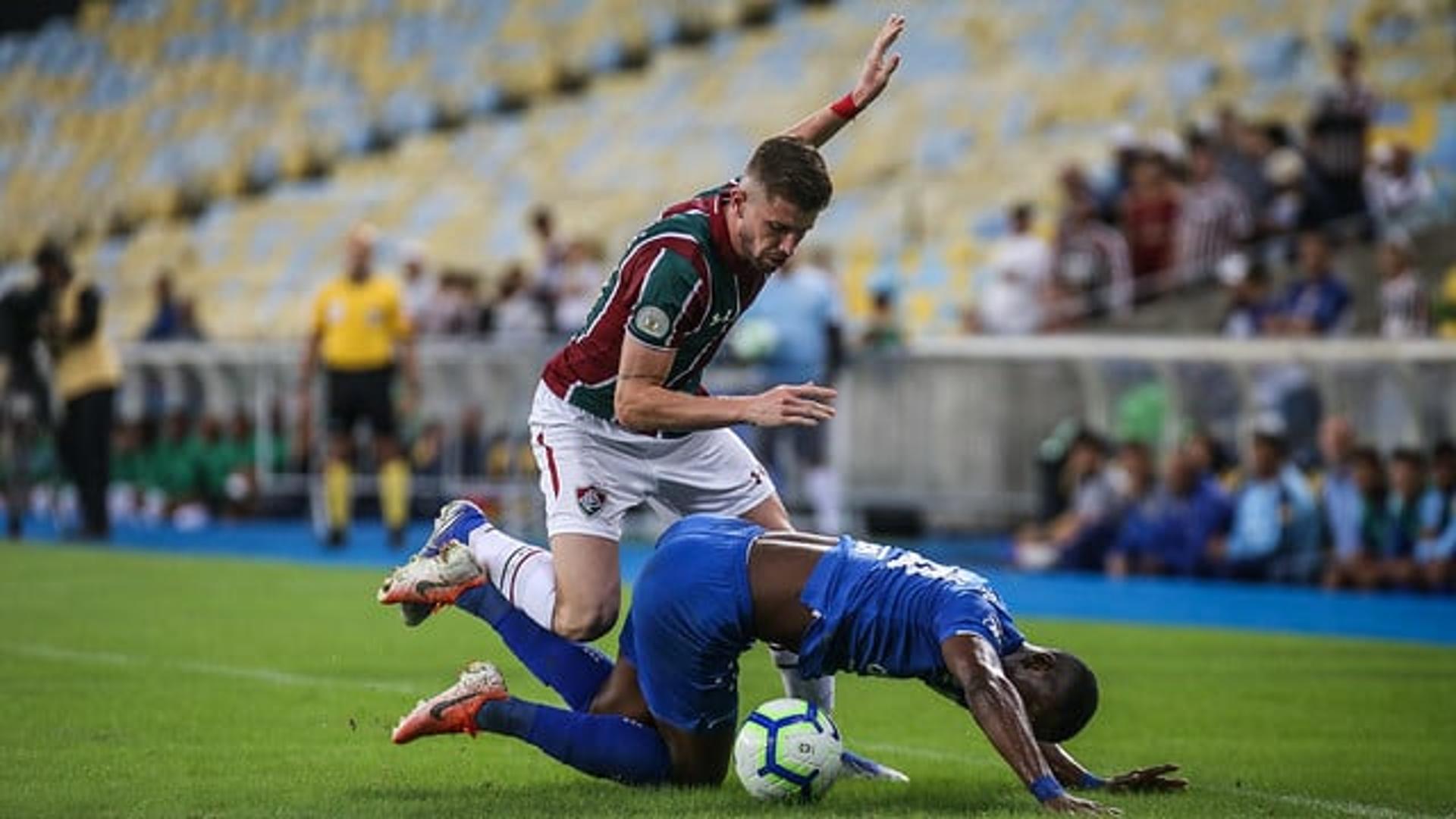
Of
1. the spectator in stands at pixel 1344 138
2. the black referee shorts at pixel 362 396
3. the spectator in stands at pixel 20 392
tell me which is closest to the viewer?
the spectator in stands at pixel 1344 138

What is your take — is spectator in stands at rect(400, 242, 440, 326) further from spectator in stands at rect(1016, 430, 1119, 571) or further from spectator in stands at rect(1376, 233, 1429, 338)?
spectator in stands at rect(1376, 233, 1429, 338)

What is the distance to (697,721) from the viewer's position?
305 inches

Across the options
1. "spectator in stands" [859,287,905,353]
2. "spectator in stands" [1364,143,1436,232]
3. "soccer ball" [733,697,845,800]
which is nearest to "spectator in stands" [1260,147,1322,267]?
"spectator in stands" [1364,143,1436,232]

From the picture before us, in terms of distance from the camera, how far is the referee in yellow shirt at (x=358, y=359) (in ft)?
65.4

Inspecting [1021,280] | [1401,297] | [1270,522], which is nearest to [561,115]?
[1021,280]

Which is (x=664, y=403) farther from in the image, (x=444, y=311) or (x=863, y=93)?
(x=444, y=311)

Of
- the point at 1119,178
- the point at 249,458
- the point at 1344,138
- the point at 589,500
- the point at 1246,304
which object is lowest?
the point at 249,458

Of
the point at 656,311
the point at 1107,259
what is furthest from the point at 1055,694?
the point at 1107,259

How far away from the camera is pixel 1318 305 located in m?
18.4

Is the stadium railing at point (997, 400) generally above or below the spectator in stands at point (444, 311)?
below

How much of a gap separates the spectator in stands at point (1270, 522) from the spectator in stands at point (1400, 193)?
2.58m

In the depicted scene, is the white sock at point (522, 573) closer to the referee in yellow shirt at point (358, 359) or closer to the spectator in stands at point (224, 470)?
the referee in yellow shirt at point (358, 359)

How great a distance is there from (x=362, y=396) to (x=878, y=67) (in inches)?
452

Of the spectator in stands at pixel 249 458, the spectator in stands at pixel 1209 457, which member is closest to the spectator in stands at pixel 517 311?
the spectator in stands at pixel 249 458
